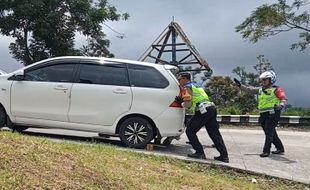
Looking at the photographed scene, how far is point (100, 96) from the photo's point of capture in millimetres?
9320

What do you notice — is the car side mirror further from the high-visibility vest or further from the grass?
the high-visibility vest

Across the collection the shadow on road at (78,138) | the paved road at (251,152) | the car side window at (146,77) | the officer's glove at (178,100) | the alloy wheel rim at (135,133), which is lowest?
the paved road at (251,152)

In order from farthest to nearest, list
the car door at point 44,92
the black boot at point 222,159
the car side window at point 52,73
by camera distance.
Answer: the car side window at point 52,73 < the car door at point 44,92 < the black boot at point 222,159

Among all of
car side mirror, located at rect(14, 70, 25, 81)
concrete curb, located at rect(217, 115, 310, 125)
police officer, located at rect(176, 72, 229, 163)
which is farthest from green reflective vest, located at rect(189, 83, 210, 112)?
concrete curb, located at rect(217, 115, 310, 125)

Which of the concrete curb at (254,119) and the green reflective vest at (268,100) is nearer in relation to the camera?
the green reflective vest at (268,100)

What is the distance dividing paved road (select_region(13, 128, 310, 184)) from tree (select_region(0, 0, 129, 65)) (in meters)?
8.80

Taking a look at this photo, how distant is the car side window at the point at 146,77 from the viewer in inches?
369

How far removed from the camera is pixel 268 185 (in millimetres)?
7594

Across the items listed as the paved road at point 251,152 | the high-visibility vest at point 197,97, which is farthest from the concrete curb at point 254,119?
the high-visibility vest at point 197,97

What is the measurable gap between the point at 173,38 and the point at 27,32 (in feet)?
31.9

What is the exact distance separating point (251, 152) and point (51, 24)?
37.8 feet

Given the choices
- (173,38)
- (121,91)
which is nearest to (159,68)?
(121,91)

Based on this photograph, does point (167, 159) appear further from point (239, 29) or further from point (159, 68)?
point (239, 29)

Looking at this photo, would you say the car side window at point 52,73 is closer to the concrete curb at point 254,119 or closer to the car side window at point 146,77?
the car side window at point 146,77
